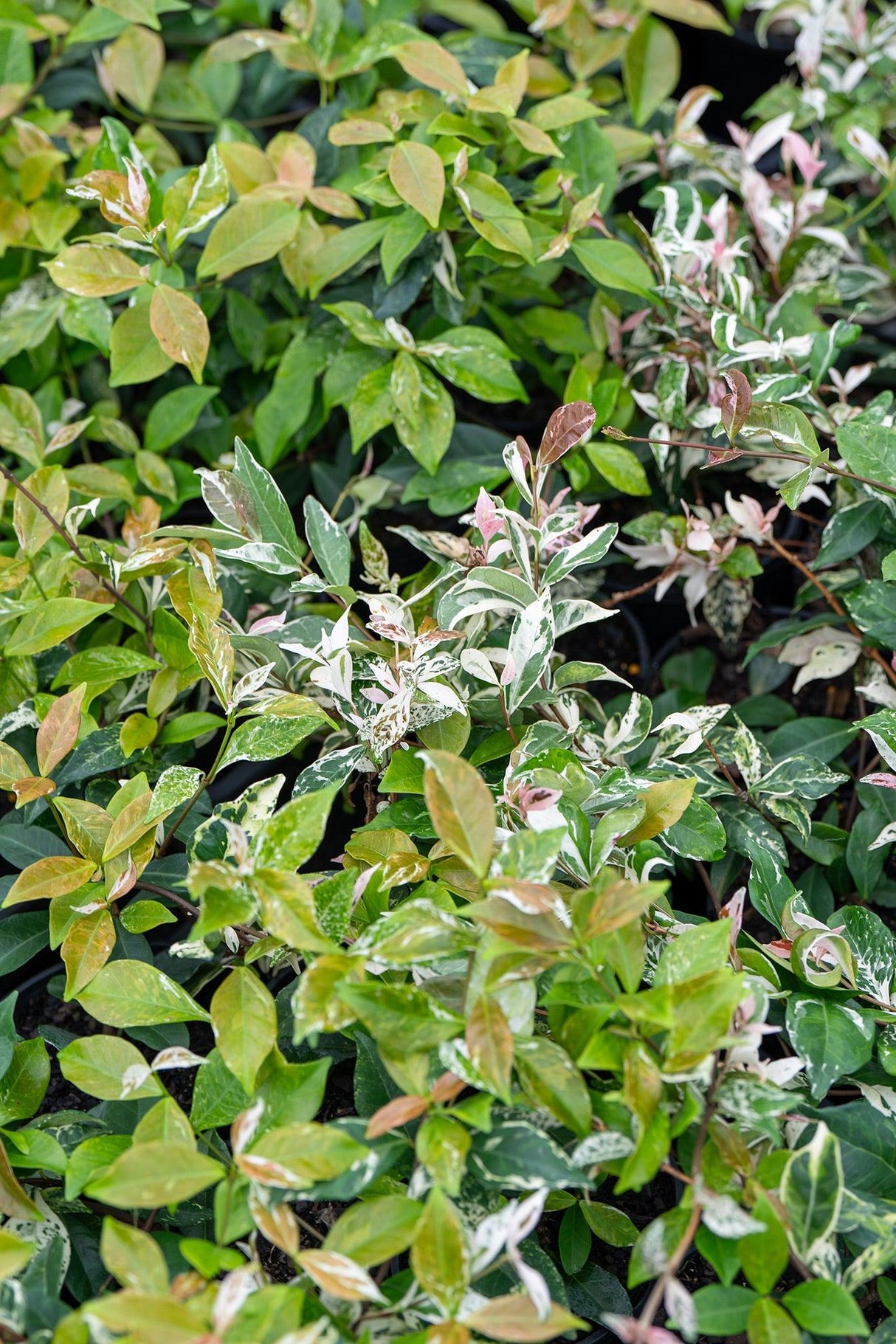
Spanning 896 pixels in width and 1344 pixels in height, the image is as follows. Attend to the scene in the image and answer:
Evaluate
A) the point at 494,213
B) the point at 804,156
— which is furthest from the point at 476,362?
the point at 804,156

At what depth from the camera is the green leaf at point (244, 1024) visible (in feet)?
2.31

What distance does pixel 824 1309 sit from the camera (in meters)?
0.63

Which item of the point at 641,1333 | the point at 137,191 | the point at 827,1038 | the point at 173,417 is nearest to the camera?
the point at 641,1333

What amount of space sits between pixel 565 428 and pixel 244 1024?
52 cm

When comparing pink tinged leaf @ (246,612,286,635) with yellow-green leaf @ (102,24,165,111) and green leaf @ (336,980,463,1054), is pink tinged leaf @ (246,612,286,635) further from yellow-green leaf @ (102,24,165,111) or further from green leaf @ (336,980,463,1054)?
yellow-green leaf @ (102,24,165,111)

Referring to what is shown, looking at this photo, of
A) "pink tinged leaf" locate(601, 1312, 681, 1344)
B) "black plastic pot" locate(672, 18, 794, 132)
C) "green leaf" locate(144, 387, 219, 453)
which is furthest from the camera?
"black plastic pot" locate(672, 18, 794, 132)

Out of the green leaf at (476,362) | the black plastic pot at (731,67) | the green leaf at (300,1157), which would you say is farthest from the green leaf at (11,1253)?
the black plastic pot at (731,67)

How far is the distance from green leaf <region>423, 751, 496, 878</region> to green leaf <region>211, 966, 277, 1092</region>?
177 millimetres

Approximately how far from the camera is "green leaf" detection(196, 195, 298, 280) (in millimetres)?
1119

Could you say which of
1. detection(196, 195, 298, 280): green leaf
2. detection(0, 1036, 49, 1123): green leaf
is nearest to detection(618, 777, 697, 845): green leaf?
detection(0, 1036, 49, 1123): green leaf

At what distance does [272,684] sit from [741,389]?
0.46 metres

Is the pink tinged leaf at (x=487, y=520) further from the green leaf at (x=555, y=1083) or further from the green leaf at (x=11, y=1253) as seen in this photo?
the green leaf at (x=11, y=1253)

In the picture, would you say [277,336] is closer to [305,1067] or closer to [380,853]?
[380,853]

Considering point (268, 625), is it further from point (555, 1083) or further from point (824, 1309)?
point (824, 1309)
